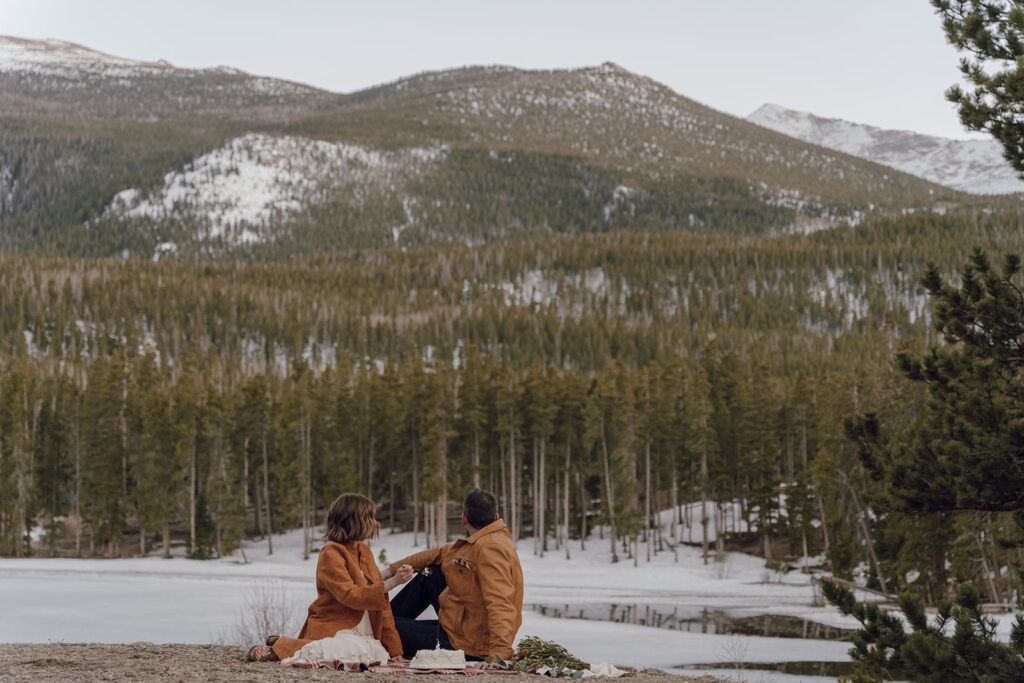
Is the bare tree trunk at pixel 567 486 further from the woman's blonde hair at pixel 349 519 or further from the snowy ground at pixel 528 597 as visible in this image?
the woman's blonde hair at pixel 349 519

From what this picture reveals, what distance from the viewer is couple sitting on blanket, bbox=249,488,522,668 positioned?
812 cm

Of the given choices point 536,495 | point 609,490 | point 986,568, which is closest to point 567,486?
point 609,490

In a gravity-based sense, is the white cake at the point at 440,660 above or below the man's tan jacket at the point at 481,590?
below

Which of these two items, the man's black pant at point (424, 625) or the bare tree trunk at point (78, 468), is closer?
the man's black pant at point (424, 625)

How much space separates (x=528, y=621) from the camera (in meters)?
31.3

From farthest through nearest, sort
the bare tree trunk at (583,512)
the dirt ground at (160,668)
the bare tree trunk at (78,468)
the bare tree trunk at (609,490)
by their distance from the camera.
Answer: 1. the bare tree trunk at (78,468)
2. the bare tree trunk at (583,512)
3. the bare tree trunk at (609,490)
4. the dirt ground at (160,668)

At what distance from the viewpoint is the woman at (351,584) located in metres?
8.09

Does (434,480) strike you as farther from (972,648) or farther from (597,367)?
(597,367)

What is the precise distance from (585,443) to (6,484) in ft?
122

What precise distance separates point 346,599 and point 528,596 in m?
36.6

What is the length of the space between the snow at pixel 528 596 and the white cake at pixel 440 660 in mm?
10696

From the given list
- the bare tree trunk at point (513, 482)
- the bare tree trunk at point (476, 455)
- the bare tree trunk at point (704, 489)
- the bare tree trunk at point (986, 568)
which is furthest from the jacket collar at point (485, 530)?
the bare tree trunk at point (476, 455)

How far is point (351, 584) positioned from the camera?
26.8ft

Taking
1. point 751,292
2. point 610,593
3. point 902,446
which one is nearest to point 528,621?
point 610,593
